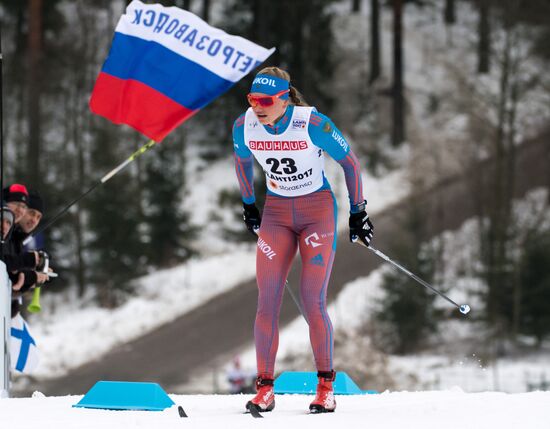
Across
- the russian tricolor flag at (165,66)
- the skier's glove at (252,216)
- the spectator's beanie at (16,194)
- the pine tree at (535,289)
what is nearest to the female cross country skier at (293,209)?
the skier's glove at (252,216)

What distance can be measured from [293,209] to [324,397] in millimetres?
1111

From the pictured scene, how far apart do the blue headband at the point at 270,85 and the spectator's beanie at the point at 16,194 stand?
294 centimetres

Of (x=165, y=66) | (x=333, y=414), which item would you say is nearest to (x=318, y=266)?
(x=333, y=414)

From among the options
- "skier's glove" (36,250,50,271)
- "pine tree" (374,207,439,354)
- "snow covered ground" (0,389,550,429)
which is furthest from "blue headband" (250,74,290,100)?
"pine tree" (374,207,439,354)

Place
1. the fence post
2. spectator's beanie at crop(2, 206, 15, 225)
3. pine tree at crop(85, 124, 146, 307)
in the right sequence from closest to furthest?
the fence post, spectator's beanie at crop(2, 206, 15, 225), pine tree at crop(85, 124, 146, 307)

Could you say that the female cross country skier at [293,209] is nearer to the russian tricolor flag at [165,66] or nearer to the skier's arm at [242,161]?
the skier's arm at [242,161]

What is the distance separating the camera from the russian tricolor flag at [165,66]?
8664mm

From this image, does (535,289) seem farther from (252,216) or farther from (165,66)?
(252,216)

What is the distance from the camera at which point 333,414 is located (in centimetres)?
523

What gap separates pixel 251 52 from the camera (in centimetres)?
863

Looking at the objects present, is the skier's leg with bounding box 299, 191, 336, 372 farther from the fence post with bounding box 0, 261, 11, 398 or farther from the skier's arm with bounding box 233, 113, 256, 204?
the fence post with bounding box 0, 261, 11, 398

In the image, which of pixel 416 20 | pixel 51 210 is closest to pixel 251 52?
pixel 51 210

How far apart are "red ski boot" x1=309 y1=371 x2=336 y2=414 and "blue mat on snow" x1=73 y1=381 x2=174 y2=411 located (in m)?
0.92

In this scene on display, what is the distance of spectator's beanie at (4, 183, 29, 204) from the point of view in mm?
7910
